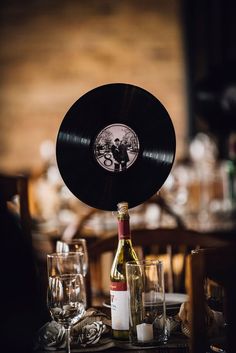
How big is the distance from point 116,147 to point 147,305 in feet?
1.15

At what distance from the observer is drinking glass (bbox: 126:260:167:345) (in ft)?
4.27

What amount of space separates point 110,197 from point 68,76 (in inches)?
207

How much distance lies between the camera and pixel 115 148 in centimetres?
146

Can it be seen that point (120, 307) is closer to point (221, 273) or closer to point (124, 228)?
point (124, 228)

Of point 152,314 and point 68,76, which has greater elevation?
point 68,76

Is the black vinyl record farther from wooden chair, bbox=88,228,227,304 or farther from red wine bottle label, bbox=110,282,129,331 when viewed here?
wooden chair, bbox=88,228,227,304

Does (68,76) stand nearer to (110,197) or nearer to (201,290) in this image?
A: (110,197)

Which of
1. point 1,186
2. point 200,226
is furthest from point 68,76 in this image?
point 1,186

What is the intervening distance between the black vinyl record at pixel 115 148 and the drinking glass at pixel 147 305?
21 cm

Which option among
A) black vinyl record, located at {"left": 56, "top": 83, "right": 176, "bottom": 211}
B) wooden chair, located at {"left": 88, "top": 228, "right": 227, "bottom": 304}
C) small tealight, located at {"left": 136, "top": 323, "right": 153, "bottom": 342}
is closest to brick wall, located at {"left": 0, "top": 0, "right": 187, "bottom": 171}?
wooden chair, located at {"left": 88, "top": 228, "right": 227, "bottom": 304}

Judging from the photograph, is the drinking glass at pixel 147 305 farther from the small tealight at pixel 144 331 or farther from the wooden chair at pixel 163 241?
the wooden chair at pixel 163 241

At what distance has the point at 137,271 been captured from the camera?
51.1 inches

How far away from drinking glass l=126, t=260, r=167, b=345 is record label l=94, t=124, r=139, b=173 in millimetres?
249

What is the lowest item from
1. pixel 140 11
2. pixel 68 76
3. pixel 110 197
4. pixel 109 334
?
pixel 109 334
